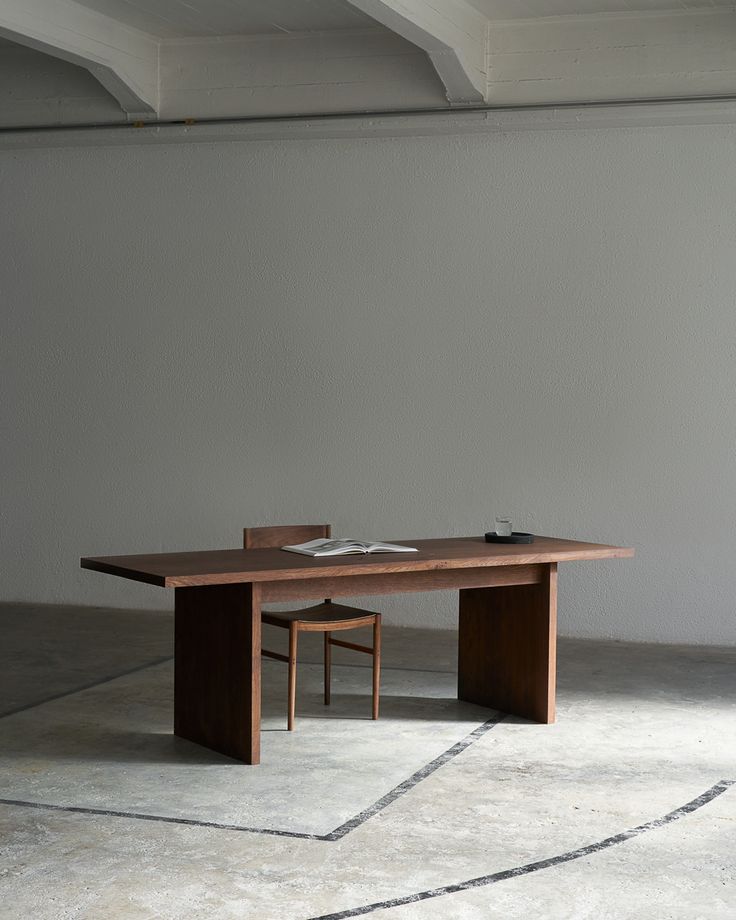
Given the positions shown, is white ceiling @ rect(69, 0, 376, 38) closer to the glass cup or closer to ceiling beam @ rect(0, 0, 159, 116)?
ceiling beam @ rect(0, 0, 159, 116)

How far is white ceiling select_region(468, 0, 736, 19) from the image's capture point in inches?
251

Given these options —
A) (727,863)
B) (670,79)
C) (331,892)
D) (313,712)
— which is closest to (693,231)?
(670,79)

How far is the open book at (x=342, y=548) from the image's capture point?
4.57m

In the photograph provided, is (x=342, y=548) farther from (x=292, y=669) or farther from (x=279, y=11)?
(x=279, y=11)

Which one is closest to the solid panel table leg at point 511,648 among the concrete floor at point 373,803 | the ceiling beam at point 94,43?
the concrete floor at point 373,803

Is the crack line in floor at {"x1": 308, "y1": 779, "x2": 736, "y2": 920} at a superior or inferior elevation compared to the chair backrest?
inferior

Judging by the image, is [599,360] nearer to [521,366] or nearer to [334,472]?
[521,366]

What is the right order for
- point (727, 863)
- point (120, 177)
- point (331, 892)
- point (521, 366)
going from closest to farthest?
point (331, 892), point (727, 863), point (521, 366), point (120, 177)

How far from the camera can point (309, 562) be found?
14.4 ft

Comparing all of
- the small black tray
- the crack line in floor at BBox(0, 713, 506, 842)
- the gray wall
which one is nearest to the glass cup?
the small black tray

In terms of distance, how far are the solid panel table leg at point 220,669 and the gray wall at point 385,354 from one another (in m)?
2.80

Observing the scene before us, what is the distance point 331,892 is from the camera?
311 cm

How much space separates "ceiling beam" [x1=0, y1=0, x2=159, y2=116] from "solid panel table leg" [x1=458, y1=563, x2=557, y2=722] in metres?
3.66

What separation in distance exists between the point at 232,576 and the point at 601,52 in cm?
400
